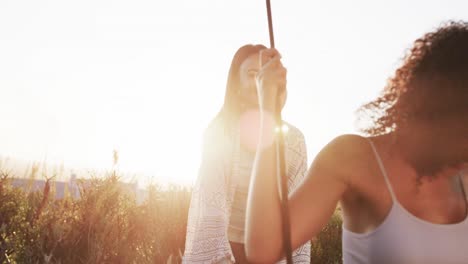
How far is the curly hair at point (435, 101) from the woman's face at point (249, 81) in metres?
1.73

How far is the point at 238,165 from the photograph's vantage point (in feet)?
10.0

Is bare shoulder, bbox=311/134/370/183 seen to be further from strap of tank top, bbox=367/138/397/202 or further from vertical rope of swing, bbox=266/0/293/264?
vertical rope of swing, bbox=266/0/293/264

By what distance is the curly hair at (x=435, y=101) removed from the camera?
1368 mm

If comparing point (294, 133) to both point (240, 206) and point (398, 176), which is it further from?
point (398, 176)

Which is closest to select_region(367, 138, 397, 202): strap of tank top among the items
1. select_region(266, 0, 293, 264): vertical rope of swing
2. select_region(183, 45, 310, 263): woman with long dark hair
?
select_region(266, 0, 293, 264): vertical rope of swing

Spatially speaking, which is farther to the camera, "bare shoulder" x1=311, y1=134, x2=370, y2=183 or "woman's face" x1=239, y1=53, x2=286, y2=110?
"woman's face" x1=239, y1=53, x2=286, y2=110

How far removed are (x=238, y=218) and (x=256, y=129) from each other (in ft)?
2.13

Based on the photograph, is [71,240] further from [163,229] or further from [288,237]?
[288,237]

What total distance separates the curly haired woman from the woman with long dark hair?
154 cm

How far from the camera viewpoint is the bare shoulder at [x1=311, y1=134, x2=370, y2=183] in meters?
1.23

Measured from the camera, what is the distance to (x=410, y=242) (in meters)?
1.20

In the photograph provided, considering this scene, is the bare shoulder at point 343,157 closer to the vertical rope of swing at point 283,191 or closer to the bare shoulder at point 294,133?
the vertical rope of swing at point 283,191

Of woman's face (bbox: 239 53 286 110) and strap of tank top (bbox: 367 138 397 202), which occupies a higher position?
woman's face (bbox: 239 53 286 110)

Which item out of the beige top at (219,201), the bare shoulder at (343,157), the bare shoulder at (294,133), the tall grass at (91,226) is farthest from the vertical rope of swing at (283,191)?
the tall grass at (91,226)
